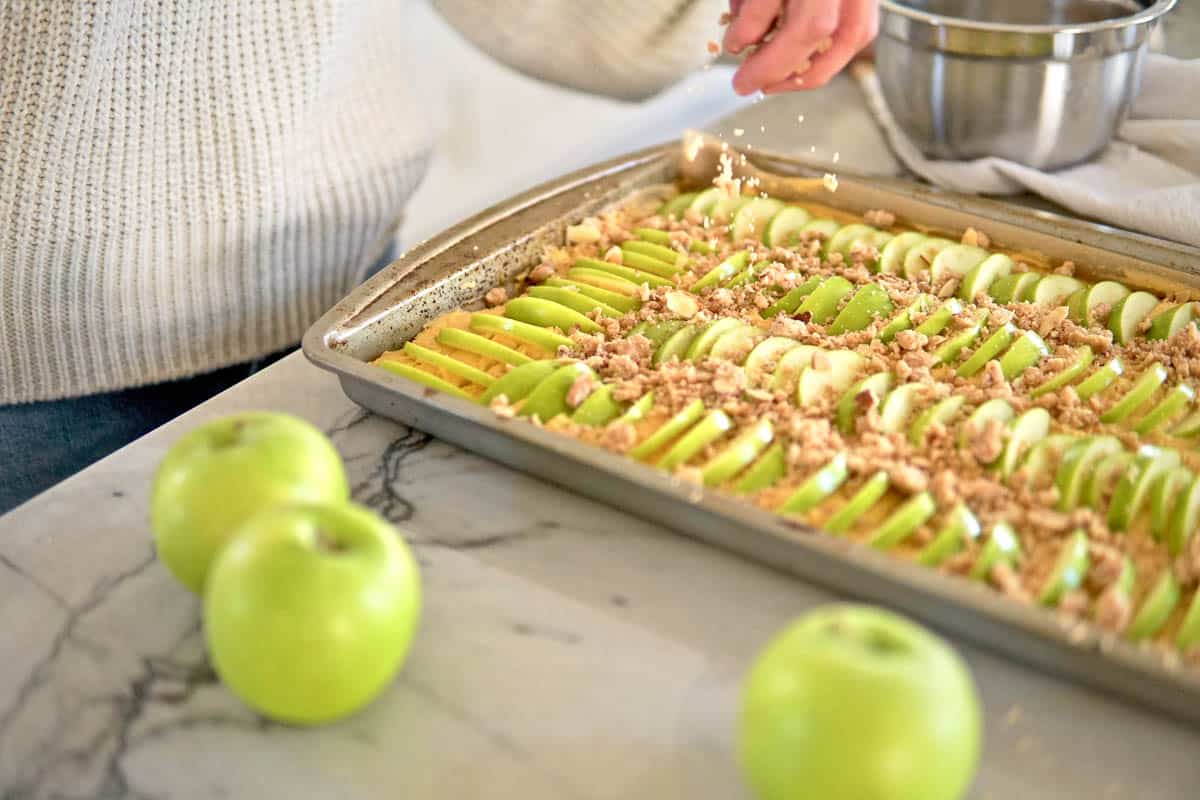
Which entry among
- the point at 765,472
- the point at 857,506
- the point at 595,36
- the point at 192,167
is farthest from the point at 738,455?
the point at 595,36

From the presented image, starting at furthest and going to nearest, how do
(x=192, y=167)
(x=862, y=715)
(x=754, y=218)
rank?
1. (x=754, y=218)
2. (x=192, y=167)
3. (x=862, y=715)

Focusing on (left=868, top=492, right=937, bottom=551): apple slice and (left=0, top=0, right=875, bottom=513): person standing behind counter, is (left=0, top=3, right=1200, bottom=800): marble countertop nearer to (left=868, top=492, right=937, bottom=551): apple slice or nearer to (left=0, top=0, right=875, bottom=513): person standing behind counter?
(left=868, top=492, right=937, bottom=551): apple slice

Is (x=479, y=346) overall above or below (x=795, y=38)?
below

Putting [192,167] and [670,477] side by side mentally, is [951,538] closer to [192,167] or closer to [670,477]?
[670,477]

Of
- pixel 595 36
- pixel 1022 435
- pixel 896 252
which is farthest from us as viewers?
pixel 595 36

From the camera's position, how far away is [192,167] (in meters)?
1.48

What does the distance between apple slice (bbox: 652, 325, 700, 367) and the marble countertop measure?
258 mm

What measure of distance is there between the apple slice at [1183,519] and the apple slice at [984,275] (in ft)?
1.57

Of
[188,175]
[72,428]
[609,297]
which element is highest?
[188,175]

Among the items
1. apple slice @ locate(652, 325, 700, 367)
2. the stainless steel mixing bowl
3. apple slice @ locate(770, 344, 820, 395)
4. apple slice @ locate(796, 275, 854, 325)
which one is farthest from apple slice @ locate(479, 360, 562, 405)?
the stainless steel mixing bowl

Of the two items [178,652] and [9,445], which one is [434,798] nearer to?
[178,652]

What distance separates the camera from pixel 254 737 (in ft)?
2.93

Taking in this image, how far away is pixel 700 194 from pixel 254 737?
1.13 meters

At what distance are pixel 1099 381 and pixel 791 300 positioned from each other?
404 millimetres
